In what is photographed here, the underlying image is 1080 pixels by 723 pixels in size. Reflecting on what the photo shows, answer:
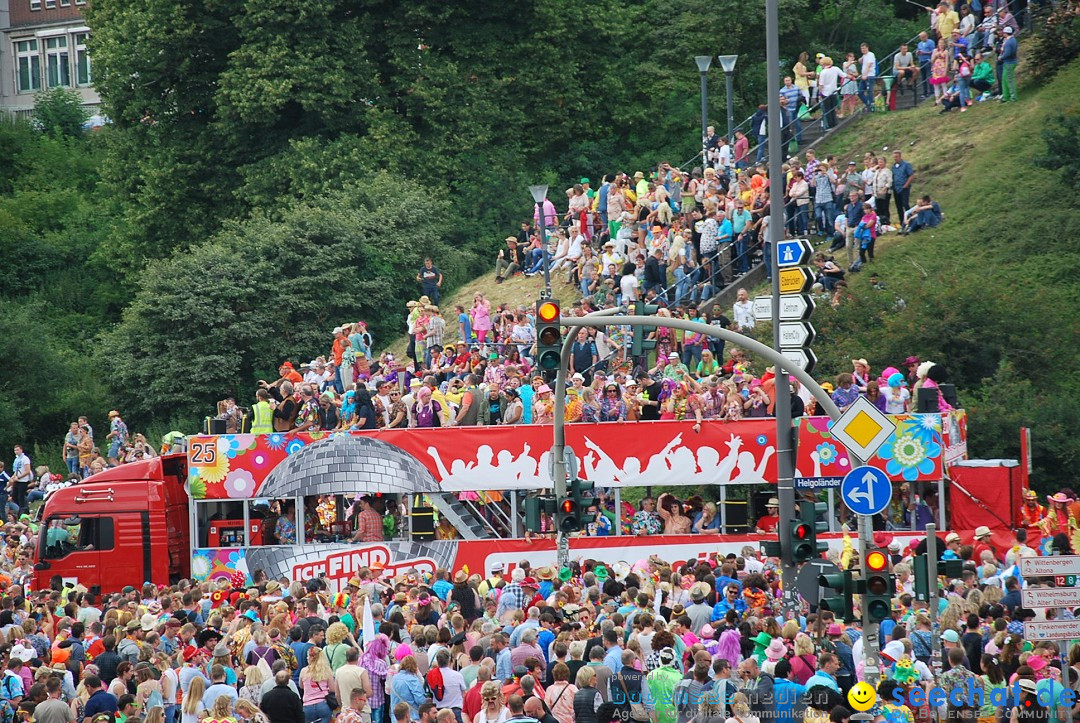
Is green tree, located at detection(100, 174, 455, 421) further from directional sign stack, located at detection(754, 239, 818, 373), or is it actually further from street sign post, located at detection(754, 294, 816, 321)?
street sign post, located at detection(754, 294, 816, 321)

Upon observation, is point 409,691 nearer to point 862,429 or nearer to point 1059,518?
point 862,429

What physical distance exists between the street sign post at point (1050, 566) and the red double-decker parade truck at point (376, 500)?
449 inches

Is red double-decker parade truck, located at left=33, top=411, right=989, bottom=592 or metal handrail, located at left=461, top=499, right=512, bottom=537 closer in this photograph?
red double-decker parade truck, located at left=33, top=411, right=989, bottom=592

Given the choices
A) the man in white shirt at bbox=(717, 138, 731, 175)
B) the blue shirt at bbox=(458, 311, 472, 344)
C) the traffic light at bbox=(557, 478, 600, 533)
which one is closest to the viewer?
the traffic light at bbox=(557, 478, 600, 533)

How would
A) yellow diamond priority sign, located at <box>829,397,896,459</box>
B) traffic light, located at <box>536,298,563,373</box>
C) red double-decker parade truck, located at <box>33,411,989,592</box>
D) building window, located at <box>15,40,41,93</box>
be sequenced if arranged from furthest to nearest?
building window, located at <box>15,40,41,93</box> < red double-decker parade truck, located at <box>33,411,989,592</box> < traffic light, located at <box>536,298,563,373</box> < yellow diamond priority sign, located at <box>829,397,896,459</box>

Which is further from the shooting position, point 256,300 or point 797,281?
point 256,300

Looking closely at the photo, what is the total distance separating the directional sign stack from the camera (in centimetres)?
1973

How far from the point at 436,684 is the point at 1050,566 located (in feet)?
20.7

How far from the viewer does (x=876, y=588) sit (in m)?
16.9

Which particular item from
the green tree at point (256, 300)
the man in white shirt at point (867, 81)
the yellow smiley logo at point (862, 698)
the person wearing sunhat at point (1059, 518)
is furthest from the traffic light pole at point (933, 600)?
the green tree at point (256, 300)

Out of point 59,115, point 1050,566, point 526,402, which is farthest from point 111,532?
point 59,115

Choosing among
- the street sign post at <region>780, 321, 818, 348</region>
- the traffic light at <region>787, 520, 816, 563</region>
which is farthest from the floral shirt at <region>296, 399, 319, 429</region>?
the traffic light at <region>787, 520, 816, 563</region>

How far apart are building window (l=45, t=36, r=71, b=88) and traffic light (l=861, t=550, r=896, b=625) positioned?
69961 millimetres

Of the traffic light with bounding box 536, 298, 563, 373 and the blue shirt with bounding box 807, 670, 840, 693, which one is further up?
the traffic light with bounding box 536, 298, 563, 373
